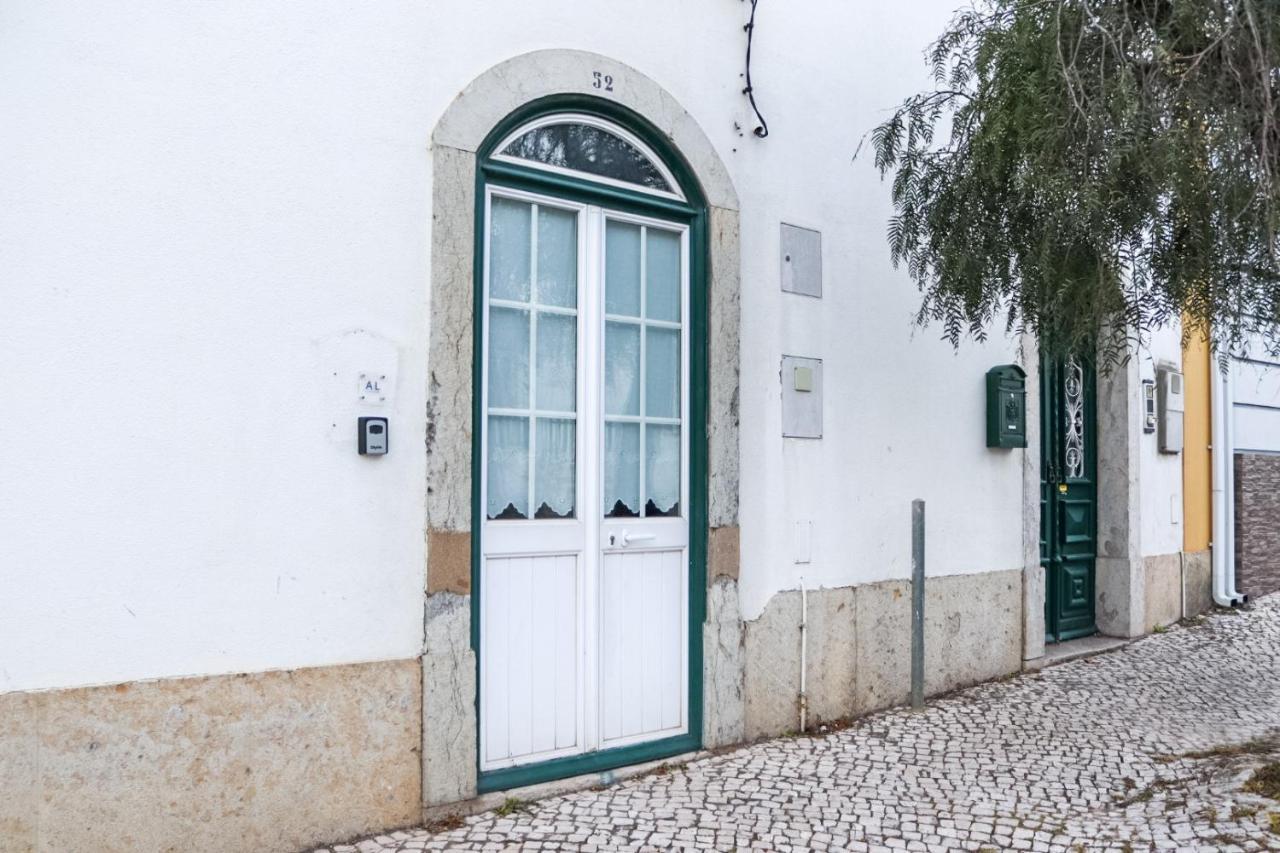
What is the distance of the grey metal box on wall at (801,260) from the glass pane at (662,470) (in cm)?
105

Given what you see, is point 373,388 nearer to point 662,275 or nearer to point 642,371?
point 642,371

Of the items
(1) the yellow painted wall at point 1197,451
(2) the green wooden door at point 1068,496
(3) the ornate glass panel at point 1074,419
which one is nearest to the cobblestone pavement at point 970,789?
(2) the green wooden door at point 1068,496

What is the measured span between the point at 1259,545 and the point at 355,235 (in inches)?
345

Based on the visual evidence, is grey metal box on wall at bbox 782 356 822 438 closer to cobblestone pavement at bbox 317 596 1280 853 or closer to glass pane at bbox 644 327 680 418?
glass pane at bbox 644 327 680 418

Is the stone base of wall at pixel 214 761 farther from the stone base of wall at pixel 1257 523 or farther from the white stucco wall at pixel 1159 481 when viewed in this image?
the stone base of wall at pixel 1257 523

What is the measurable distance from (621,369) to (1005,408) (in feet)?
9.24

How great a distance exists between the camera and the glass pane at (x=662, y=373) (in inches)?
196

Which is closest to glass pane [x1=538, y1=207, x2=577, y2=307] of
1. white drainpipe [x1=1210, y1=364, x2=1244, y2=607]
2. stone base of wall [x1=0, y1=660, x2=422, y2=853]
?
stone base of wall [x1=0, y1=660, x2=422, y2=853]

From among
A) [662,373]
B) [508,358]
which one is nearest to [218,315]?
[508,358]

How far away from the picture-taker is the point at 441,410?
4.16 metres

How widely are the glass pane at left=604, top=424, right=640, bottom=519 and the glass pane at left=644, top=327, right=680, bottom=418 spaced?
0.15 metres

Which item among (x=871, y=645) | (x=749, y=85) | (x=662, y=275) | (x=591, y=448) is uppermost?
(x=749, y=85)

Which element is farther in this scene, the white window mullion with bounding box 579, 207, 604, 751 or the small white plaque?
the white window mullion with bounding box 579, 207, 604, 751

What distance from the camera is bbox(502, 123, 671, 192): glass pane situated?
4.61m
